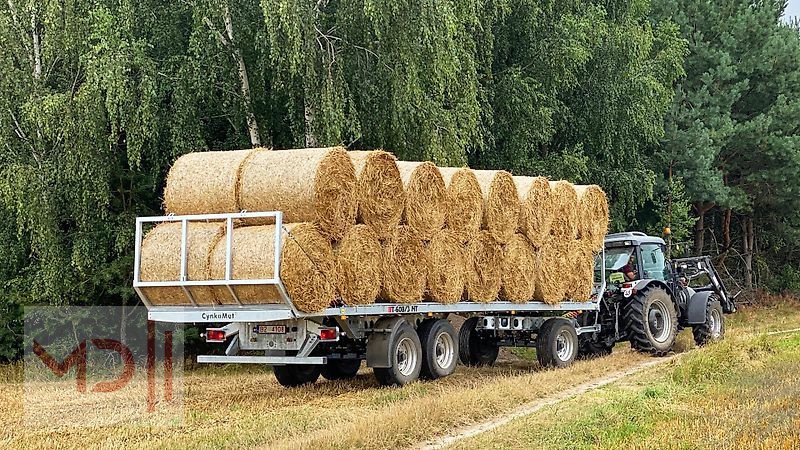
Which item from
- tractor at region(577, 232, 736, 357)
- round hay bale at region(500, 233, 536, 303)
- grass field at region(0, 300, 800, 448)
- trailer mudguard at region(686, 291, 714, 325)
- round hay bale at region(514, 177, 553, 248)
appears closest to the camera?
grass field at region(0, 300, 800, 448)

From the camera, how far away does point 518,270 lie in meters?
15.2

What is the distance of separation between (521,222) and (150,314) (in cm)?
A: 564

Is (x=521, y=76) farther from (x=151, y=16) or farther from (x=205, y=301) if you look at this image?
(x=205, y=301)

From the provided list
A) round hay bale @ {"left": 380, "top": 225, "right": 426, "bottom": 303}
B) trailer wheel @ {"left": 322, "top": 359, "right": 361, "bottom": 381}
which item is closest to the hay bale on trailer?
round hay bale @ {"left": 380, "top": 225, "right": 426, "bottom": 303}

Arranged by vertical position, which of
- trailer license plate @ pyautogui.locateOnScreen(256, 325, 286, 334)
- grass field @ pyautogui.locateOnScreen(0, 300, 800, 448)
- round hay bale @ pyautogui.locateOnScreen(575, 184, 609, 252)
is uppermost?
round hay bale @ pyautogui.locateOnScreen(575, 184, 609, 252)

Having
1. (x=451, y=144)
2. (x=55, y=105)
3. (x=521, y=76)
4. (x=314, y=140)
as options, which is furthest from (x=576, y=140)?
(x=55, y=105)

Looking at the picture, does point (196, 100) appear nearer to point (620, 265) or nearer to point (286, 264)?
point (286, 264)

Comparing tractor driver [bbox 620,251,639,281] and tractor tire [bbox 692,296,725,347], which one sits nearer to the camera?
tractor driver [bbox 620,251,639,281]

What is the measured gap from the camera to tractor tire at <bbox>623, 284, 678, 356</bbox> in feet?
56.6

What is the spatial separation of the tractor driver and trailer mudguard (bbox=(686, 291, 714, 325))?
61.0 inches

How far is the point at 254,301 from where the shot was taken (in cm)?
1188

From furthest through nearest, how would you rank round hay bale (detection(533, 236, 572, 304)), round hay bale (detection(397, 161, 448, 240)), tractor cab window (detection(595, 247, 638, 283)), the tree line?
1. tractor cab window (detection(595, 247, 638, 283))
2. the tree line
3. round hay bale (detection(533, 236, 572, 304))
4. round hay bale (detection(397, 161, 448, 240))

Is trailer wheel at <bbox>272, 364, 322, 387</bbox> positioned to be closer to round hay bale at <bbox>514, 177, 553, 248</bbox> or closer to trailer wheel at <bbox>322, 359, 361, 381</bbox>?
trailer wheel at <bbox>322, 359, 361, 381</bbox>

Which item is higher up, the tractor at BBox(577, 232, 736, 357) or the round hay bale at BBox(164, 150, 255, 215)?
the round hay bale at BBox(164, 150, 255, 215)
